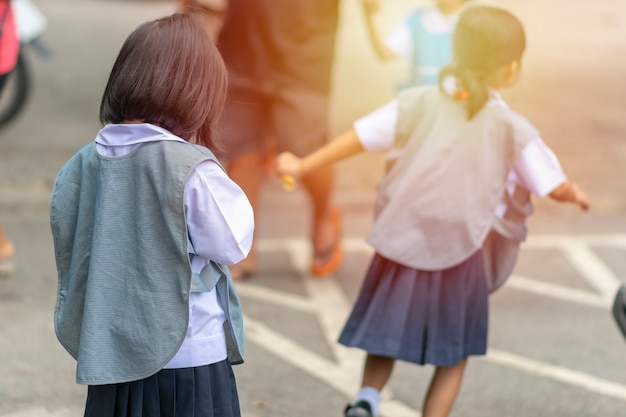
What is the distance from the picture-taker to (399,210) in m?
3.58

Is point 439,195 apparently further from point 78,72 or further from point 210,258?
point 78,72

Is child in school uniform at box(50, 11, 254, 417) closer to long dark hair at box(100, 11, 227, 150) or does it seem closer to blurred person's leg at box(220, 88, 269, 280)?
long dark hair at box(100, 11, 227, 150)

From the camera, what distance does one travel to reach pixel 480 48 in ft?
11.4

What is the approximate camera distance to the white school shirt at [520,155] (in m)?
3.52

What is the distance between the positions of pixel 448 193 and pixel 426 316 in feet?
1.40

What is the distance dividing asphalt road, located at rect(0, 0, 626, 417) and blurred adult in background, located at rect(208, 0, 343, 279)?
69cm

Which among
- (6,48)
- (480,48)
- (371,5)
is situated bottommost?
(6,48)

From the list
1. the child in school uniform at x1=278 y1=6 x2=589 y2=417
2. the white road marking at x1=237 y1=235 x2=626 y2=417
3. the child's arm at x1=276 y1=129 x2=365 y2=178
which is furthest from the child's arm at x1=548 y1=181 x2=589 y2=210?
the white road marking at x1=237 y1=235 x2=626 y2=417

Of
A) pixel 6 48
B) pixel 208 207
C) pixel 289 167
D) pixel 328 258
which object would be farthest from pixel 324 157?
pixel 6 48

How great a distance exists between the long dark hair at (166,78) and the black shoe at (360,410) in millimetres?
1417

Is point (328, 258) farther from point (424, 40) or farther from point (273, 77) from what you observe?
point (424, 40)

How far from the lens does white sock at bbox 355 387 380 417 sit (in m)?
3.65

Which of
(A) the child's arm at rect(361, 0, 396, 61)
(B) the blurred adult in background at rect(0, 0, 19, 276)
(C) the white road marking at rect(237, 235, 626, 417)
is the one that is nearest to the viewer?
(C) the white road marking at rect(237, 235, 626, 417)

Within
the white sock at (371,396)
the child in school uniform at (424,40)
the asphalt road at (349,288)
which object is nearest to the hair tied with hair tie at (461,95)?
the asphalt road at (349,288)
